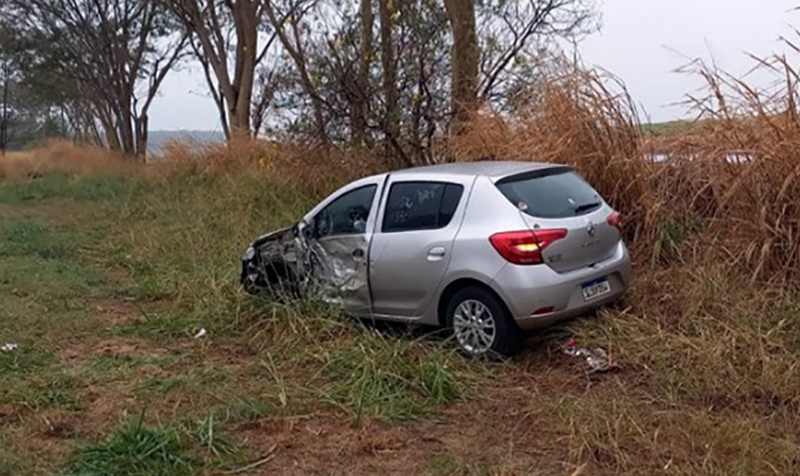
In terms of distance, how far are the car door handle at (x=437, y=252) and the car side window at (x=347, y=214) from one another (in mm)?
848

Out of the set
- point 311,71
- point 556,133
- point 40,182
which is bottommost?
point 40,182

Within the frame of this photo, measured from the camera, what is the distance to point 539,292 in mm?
6102

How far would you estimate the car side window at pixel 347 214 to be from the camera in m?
7.39

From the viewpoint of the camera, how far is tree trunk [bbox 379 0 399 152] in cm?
1219

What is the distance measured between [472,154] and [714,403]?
5.85 metres

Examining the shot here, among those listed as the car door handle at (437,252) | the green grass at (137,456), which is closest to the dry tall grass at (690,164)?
the car door handle at (437,252)

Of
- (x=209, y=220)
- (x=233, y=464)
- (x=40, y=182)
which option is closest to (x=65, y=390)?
(x=233, y=464)

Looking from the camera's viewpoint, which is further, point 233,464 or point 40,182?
point 40,182

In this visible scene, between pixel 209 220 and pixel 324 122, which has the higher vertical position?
pixel 324 122

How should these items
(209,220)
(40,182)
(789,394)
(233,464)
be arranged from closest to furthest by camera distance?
(233,464), (789,394), (209,220), (40,182)

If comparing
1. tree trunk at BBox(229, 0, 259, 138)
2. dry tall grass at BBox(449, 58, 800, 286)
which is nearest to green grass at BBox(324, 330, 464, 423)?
dry tall grass at BBox(449, 58, 800, 286)

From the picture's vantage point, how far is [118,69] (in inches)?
1171

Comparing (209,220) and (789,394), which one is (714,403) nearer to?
(789,394)

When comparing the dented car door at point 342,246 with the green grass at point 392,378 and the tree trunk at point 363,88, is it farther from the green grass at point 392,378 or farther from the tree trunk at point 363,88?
the tree trunk at point 363,88
